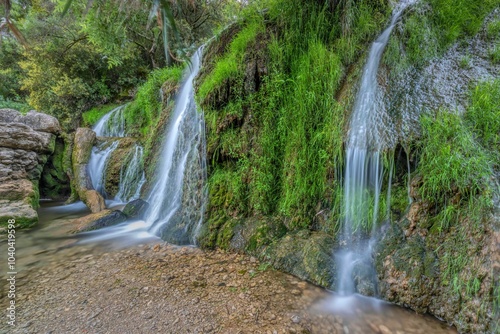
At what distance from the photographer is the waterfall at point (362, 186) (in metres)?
2.33

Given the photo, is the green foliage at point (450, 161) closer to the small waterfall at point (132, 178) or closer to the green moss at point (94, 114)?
the small waterfall at point (132, 178)

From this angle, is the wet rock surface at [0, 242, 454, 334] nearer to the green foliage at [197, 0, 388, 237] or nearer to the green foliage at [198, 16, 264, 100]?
the green foliage at [197, 0, 388, 237]

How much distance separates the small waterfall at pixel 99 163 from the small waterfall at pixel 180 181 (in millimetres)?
2264

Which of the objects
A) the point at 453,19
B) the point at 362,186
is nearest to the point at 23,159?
the point at 362,186

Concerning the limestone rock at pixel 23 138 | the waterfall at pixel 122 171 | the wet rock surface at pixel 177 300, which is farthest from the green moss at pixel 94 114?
the wet rock surface at pixel 177 300

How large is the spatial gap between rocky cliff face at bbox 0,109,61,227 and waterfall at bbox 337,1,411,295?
217 inches

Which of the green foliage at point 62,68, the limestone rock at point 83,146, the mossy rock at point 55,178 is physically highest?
the green foliage at point 62,68

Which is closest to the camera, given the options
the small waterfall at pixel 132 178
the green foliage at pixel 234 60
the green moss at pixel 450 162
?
the green moss at pixel 450 162

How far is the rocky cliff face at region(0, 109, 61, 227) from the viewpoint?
172 inches

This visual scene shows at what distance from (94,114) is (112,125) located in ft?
6.10

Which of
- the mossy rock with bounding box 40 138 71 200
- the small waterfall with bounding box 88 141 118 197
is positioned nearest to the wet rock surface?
the small waterfall with bounding box 88 141 118 197

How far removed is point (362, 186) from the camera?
2.51 meters

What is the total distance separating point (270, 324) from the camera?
6.13 feet

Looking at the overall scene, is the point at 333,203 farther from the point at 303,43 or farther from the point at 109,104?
the point at 109,104
